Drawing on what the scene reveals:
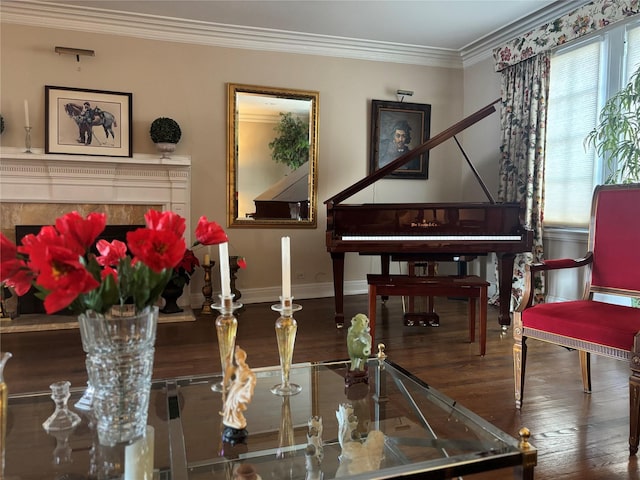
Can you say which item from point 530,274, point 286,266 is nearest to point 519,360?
point 530,274

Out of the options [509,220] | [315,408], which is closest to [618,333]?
[315,408]

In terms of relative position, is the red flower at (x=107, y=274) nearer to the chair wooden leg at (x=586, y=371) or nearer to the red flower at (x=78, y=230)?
the red flower at (x=78, y=230)

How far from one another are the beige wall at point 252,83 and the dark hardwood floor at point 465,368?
0.91 m

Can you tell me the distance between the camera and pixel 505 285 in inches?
141

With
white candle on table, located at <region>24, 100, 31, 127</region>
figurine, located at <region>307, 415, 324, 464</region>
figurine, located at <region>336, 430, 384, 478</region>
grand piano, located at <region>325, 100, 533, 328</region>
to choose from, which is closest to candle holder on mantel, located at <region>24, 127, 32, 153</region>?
white candle on table, located at <region>24, 100, 31, 127</region>

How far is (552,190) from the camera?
162 inches

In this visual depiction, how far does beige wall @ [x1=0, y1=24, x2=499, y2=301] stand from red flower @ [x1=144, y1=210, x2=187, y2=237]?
360 centimetres

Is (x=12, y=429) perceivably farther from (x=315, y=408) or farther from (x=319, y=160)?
(x=319, y=160)

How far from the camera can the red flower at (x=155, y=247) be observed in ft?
2.90

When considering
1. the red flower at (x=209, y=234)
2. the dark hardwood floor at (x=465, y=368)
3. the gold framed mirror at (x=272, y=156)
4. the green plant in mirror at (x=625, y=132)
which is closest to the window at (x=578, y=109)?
the green plant in mirror at (x=625, y=132)

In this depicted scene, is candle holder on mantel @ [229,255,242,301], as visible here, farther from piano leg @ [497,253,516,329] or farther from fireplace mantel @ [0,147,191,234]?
piano leg @ [497,253,516,329]

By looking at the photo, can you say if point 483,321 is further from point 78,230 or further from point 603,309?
point 78,230

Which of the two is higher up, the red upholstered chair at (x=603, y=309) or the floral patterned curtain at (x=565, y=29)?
the floral patterned curtain at (x=565, y=29)

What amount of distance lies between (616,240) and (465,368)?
1.05 metres
